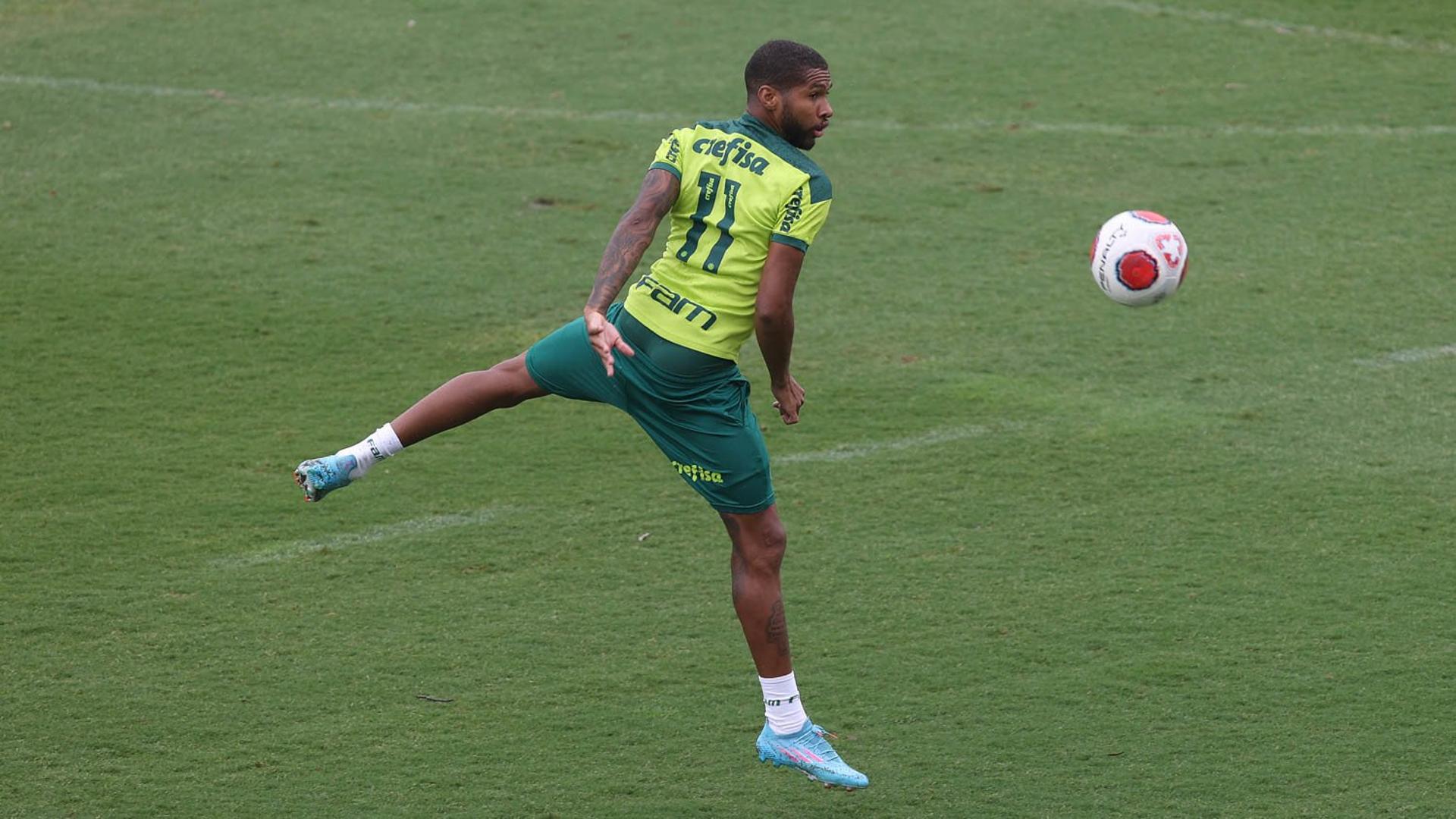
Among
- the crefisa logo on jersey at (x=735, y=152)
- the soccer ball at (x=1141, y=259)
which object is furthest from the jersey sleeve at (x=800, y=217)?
the soccer ball at (x=1141, y=259)

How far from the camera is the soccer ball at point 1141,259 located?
645 cm

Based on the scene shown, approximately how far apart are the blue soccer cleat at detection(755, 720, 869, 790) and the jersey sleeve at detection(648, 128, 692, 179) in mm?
1574

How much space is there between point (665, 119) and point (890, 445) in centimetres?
487

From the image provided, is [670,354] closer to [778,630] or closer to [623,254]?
[623,254]

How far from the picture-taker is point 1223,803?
4.74 metres

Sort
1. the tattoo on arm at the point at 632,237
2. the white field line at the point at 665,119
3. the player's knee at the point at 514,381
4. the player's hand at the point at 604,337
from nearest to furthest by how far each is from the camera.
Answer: the player's hand at the point at 604,337 < the tattoo on arm at the point at 632,237 < the player's knee at the point at 514,381 < the white field line at the point at 665,119

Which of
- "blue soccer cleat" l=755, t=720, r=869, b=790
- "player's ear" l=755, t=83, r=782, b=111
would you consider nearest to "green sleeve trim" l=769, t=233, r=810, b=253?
"player's ear" l=755, t=83, r=782, b=111

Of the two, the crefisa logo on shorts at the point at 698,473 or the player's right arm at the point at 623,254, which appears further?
the crefisa logo on shorts at the point at 698,473

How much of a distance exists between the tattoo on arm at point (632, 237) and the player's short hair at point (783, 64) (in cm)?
39

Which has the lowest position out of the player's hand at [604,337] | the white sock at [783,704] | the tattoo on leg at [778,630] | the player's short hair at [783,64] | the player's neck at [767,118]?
the white sock at [783,704]

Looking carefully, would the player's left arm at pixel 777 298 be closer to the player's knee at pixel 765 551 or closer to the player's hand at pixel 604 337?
the player's hand at pixel 604 337

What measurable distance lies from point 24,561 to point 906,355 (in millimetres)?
4026

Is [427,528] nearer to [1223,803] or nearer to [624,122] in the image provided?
[1223,803]

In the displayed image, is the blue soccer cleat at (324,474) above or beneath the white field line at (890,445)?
above
